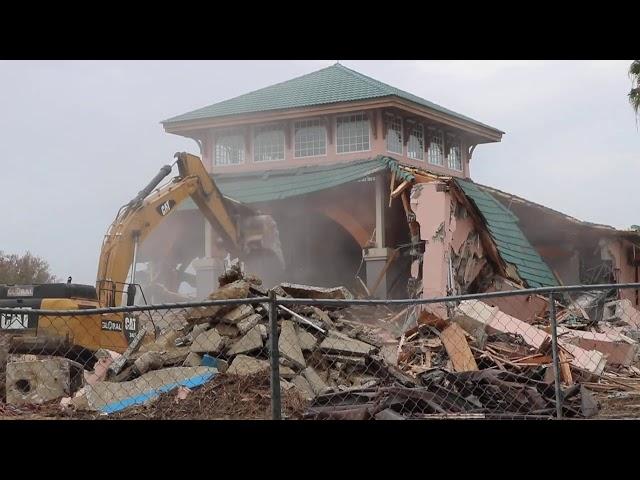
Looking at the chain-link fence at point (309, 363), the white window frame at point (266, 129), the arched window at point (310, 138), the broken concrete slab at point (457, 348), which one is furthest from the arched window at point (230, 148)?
the broken concrete slab at point (457, 348)

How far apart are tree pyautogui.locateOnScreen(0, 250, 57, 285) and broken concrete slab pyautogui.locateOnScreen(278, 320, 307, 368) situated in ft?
47.0

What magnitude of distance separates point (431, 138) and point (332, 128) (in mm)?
4109

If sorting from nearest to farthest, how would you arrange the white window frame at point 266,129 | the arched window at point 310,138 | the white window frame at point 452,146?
the arched window at point 310,138 → the white window frame at point 266,129 → the white window frame at point 452,146

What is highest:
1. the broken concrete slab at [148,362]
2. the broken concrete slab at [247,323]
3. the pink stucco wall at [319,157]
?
the pink stucco wall at [319,157]

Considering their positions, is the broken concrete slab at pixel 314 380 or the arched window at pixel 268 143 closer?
the broken concrete slab at pixel 314 380

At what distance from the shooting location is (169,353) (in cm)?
1002

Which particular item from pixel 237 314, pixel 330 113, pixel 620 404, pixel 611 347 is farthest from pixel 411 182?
pixel 620 404

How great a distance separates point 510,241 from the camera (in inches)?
824

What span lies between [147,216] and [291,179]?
11.8 metres

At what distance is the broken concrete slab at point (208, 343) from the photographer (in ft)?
32.5

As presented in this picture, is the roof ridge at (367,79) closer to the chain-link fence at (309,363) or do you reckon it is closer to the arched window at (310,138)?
the arched window at (310,138)

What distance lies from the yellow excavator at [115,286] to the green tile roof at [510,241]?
22.1 ft

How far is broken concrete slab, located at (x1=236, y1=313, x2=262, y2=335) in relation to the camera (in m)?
10.3
